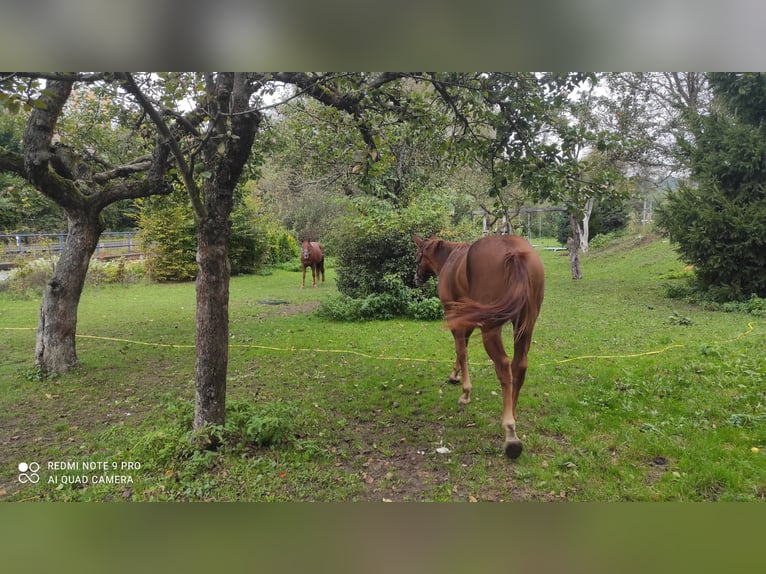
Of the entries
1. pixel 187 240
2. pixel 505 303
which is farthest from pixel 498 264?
pixel 187 240

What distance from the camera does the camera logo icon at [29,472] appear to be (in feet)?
7.16

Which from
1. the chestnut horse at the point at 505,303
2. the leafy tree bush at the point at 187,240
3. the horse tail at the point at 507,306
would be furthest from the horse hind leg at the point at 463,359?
the leafy tree bush at the point at 187,240

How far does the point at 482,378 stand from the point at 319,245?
584 cm

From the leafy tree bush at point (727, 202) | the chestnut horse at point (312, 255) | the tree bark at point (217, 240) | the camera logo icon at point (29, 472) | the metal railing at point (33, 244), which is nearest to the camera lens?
the camera logo icon at point (29, 472)

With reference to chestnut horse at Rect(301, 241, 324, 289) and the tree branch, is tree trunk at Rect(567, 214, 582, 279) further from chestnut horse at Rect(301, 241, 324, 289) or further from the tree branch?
chestnut horse at Rect(301, 241, 324, 289)

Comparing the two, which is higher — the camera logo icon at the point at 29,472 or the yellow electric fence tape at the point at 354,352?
the yellow electric fence tape at the point at 354,352

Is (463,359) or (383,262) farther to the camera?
(383,262)

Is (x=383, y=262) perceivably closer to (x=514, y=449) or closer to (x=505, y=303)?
(x=505, y=303)

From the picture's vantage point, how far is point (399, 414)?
10.5 ft

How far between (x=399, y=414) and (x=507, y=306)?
4.29 feet

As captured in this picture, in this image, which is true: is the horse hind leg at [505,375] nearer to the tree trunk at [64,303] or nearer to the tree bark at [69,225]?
the tree bark at [69,225]

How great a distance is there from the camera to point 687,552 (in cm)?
169

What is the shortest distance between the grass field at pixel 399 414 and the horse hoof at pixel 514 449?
45 mm
